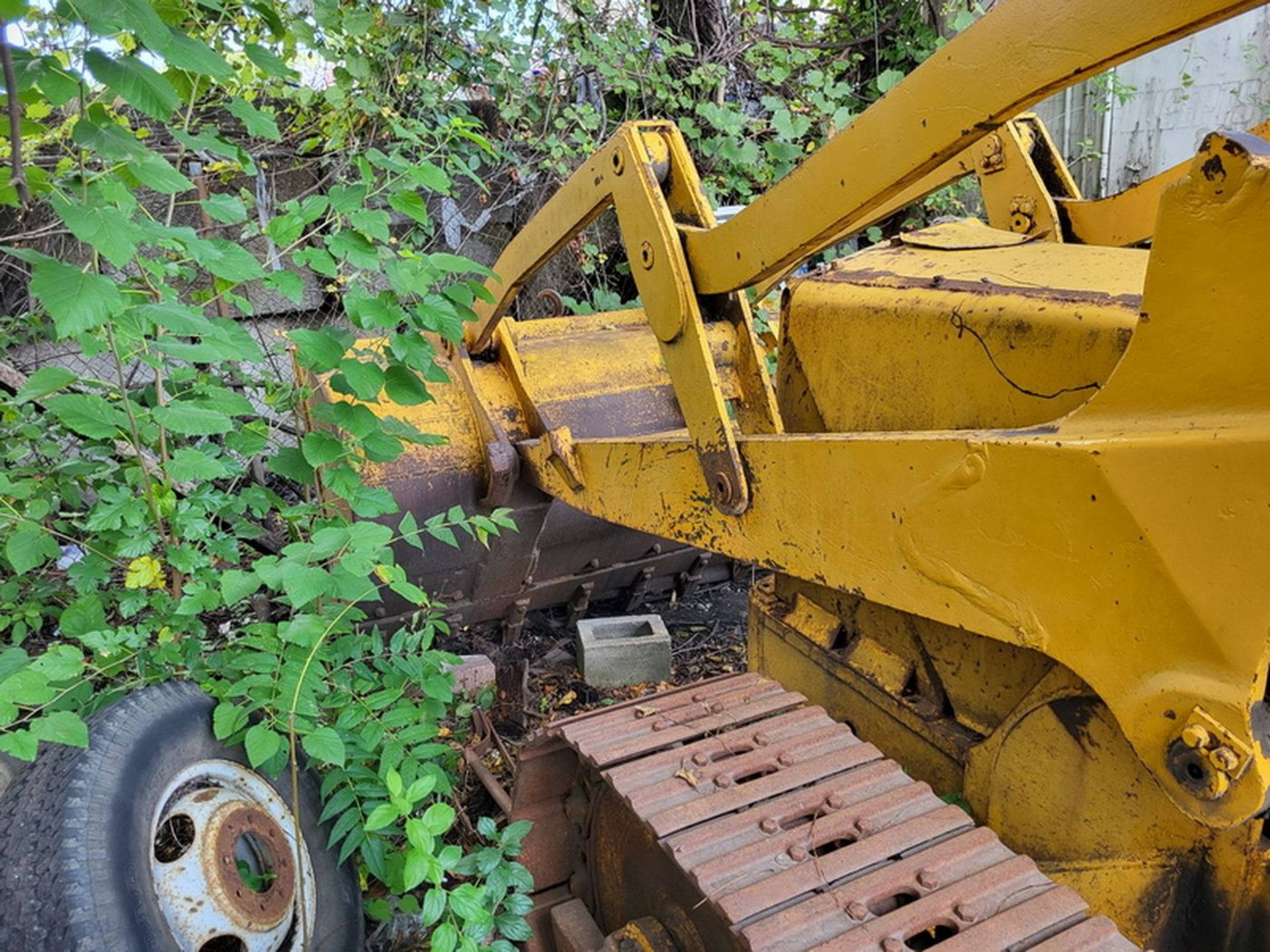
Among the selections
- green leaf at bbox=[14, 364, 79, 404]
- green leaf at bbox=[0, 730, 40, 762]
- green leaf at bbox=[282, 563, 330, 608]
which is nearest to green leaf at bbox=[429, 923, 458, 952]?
green leaf at bbox=[282, 563, 330, 608]

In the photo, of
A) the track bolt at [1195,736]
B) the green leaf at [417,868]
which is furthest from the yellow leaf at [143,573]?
the track bolt at [1195,736]

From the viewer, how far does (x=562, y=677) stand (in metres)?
3.54

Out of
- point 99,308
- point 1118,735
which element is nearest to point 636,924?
point 1118,735

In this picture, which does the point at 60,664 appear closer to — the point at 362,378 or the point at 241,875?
the point at 241,875

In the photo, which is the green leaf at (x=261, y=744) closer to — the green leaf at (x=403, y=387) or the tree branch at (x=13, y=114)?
the green leaf at (x=403, y=387)

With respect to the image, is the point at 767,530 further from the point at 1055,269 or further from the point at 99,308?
the point at 99,308

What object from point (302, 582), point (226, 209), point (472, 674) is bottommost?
point (472, 674)

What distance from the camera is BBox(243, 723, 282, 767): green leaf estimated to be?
1808 millimetres

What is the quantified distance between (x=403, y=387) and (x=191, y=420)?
0.46 metres

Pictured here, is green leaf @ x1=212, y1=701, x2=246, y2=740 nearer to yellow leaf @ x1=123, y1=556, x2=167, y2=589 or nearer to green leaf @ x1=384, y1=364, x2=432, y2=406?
yellow leaf @ x1=123, y1=556, x2=167, y2=589

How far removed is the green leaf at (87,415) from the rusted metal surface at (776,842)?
3.94 feet

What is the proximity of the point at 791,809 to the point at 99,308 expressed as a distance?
1.42m

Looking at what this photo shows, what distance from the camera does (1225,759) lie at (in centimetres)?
110

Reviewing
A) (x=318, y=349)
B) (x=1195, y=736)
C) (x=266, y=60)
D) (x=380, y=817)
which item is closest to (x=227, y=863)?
(x=380, y=817)
